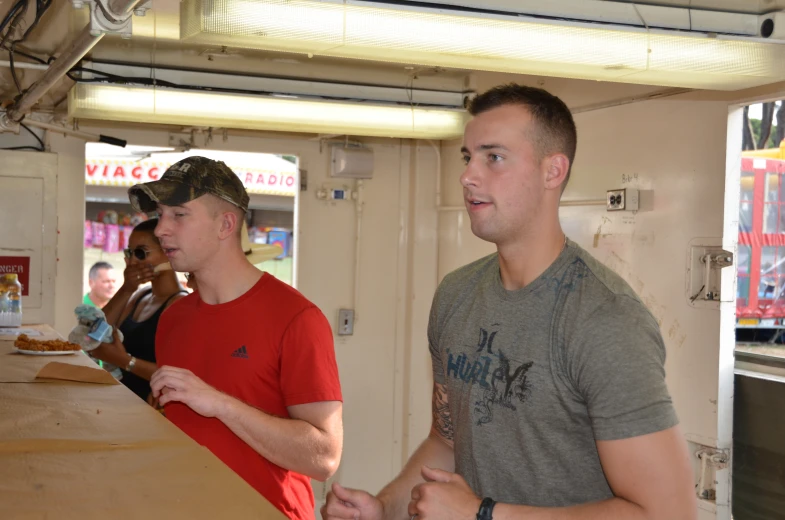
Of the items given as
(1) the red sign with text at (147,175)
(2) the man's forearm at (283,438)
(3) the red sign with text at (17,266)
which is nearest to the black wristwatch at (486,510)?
(2) the man's forearm at (283,438)

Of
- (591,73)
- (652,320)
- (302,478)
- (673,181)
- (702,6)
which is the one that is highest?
(702,6)

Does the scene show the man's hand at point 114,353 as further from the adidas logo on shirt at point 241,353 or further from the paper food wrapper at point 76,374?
the adidas logo on shirt at point 241,353

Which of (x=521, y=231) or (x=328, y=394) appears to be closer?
(x=521, y=231)

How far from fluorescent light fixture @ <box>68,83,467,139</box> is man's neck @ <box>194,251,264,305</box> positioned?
1.91 metres

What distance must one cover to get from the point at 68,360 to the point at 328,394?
4.30 ft

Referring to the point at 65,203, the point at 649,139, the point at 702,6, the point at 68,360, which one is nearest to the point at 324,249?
the point at 65,203

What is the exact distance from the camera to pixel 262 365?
2.17m

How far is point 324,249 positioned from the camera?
5.65 m

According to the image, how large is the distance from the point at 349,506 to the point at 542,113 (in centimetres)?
83

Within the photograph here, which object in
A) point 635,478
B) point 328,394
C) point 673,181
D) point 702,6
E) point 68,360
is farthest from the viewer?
point 673,181

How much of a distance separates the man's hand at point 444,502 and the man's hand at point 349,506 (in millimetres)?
198

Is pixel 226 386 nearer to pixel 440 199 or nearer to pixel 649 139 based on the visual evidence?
pixel 649 139

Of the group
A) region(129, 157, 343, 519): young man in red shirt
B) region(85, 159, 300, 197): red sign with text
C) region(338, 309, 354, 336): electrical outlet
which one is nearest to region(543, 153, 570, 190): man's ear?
region(129, 157, 343, 519): young man in red shirt

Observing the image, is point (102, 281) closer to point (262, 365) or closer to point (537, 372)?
point (262, 365)
